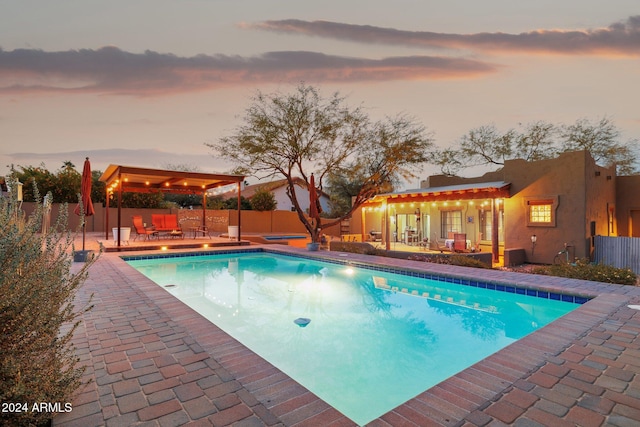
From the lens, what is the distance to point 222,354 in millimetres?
3184

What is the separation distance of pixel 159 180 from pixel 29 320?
15.2 metres

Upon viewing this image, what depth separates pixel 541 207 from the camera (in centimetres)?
1339

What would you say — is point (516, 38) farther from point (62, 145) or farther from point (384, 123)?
point (62, 145)

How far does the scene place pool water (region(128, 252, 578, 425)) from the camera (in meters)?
3.84

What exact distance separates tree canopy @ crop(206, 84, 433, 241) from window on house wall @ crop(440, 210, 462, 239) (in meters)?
3.61

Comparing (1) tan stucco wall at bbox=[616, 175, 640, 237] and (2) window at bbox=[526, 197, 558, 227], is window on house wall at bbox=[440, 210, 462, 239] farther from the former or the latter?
(1) tan stucco wall at bbox=[616, 175, 640, 237]

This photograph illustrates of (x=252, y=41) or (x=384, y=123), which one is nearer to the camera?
(x=252, y=41)

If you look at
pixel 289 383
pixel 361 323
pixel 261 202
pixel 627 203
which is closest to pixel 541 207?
pixel 627 203

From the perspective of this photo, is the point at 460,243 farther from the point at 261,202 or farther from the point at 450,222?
the point at 261,202

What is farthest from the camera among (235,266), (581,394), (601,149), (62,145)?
(601,149)

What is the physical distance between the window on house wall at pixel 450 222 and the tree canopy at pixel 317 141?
3607 millimetres

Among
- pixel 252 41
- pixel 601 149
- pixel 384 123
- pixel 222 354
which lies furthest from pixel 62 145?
pixel 601 149

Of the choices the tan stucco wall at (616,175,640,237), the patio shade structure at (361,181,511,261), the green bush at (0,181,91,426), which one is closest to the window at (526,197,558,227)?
the patio shade structure at (361,181,511,261)

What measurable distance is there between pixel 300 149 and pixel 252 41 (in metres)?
4.63
